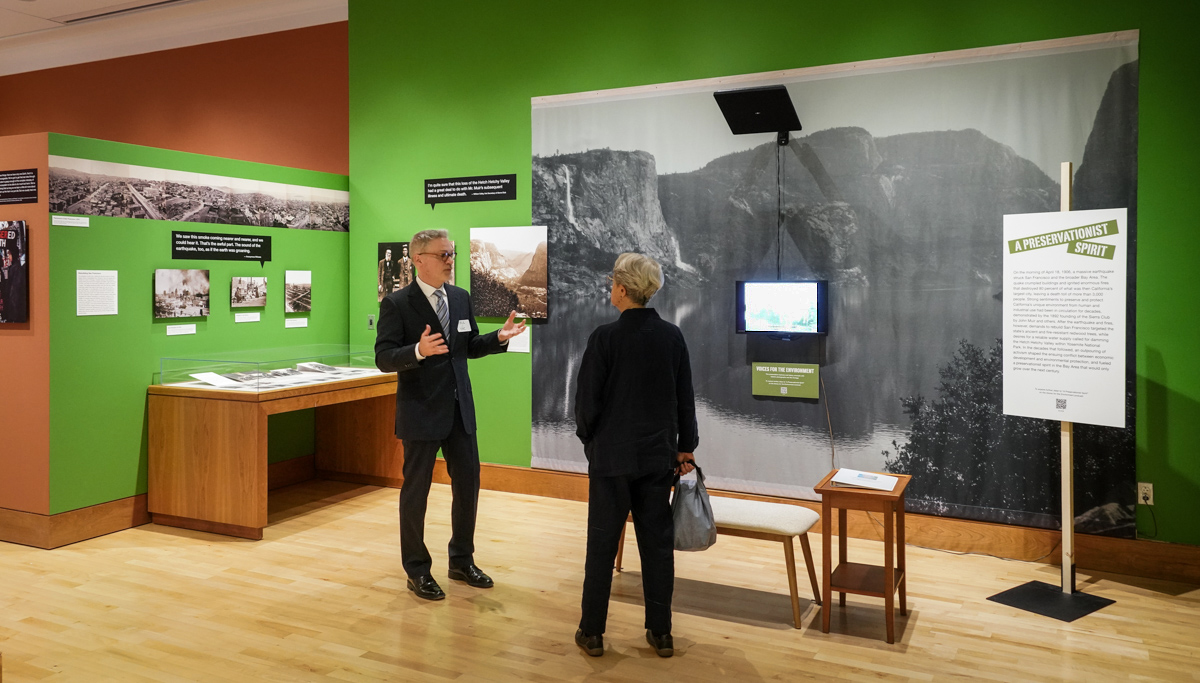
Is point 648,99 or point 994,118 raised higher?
point 648,99

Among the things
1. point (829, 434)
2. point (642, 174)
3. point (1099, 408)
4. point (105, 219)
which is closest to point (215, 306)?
point (105, 219)

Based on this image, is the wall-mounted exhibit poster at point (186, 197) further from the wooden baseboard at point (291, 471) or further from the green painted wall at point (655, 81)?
the wooden baseboard at point (291, 471)

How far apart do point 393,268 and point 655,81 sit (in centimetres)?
251

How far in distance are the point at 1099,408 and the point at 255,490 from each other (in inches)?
176

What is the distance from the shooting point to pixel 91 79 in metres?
8.99

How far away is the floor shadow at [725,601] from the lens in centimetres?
378

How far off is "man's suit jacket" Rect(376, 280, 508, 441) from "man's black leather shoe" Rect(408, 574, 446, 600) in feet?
2.26

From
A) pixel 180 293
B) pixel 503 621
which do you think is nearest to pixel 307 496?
pixel 180 293

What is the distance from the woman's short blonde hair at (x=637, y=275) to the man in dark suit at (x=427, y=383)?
2.88 ft

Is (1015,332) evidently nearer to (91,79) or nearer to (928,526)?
(928,526)

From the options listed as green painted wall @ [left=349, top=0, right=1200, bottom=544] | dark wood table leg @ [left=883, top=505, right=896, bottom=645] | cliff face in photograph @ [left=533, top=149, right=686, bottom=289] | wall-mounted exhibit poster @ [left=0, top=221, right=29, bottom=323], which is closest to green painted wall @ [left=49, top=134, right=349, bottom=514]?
wall-mounted exhibit poster @ [left=0, top=221, right=29, bottom=323]

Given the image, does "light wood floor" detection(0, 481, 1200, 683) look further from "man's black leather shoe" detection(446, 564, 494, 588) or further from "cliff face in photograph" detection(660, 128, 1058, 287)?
"cliff face in photograph" detection(660, 128, 1058, 287)

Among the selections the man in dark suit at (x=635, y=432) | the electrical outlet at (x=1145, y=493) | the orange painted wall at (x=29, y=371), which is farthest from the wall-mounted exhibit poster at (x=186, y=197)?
the electrical outlet at (x=1145, y=493)

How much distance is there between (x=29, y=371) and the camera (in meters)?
4.83
